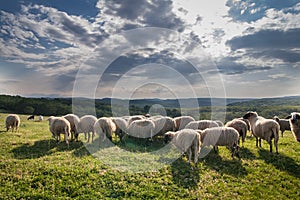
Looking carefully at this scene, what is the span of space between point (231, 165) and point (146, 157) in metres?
5.58

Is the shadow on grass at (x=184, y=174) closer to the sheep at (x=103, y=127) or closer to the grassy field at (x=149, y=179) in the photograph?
the grassy field at (x=149, y=179)

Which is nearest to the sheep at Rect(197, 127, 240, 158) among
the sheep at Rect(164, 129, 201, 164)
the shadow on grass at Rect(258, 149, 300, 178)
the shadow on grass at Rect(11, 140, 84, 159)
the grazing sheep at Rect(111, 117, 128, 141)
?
the sheep at Rect(164, 129, 201, 164)

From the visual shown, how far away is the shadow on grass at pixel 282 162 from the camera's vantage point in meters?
12.8

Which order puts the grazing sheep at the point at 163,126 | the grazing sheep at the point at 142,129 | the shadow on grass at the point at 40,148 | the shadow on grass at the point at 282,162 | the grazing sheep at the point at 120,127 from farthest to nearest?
the grazing sheep at the point at 120,127 < the grazing sheep at the point at 163,126 < the grazing sheep at the point at 142,129 < the shadow on grass at the point at 40,148 < the shadow on grass at the point at 282,162

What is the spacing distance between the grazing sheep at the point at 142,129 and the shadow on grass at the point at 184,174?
665 centimetres

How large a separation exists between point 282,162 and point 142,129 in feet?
37.3

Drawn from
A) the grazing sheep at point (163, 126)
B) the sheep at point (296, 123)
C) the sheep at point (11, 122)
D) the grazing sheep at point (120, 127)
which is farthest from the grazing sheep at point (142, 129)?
the sheep at point (11, 122)

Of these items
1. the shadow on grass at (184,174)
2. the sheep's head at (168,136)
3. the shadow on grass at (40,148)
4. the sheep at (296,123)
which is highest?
the sheep at (296,123)

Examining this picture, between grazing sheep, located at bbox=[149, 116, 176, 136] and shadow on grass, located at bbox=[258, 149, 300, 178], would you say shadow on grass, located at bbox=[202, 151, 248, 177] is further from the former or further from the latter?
grazing sheep, located at bbox=[149, 116, 176, 136]

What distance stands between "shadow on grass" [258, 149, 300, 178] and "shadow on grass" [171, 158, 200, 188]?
17.6ft

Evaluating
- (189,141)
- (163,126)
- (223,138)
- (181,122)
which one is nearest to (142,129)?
(163,126)

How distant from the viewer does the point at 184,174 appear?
1204 cm

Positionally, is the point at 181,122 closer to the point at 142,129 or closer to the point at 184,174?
the point at 142,129

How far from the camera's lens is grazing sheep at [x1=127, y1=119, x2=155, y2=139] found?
66.4 feet
